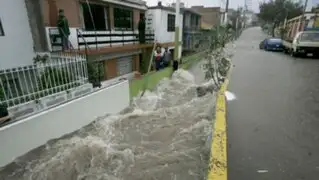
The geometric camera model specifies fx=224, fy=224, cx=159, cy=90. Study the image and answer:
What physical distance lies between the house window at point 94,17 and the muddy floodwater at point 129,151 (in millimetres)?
6165

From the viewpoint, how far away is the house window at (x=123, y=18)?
12.6 meters

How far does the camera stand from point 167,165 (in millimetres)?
3846

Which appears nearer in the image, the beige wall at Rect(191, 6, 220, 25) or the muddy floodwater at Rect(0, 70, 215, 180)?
the muddy floodwater at Rect(0, 70, 215, 180)

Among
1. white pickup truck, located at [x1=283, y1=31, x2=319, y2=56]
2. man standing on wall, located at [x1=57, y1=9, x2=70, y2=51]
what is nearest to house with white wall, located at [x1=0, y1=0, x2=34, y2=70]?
man standing on wall, located at [x1=57, y1=9, x2=70, y2=51]

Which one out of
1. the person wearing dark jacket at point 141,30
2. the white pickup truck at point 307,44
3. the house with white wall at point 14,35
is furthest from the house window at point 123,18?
the white pickup truck at point 307,44

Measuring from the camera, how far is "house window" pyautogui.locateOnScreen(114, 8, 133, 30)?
12586mm

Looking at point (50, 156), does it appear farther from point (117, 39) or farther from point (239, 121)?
point (117, 39)

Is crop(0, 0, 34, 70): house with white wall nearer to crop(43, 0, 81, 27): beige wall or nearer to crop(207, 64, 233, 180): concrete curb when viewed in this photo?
crop(43, 0, 81, 27): beige wall

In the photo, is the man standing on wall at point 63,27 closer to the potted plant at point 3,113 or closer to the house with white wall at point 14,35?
the house with white wall at point 14,35

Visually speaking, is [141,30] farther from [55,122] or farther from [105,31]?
[55,122]

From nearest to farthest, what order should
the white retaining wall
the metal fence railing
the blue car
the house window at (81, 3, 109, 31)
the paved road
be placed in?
1. the paved road
2. the white retaining wall
3. the metal fence railing
4. the house window at (81, 3, 109, 31)
5. the blue car

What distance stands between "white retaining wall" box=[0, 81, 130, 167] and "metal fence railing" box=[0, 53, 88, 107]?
20.3 inches

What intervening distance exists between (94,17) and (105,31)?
0.83 m

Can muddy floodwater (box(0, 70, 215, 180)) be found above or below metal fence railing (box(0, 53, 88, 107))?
below
